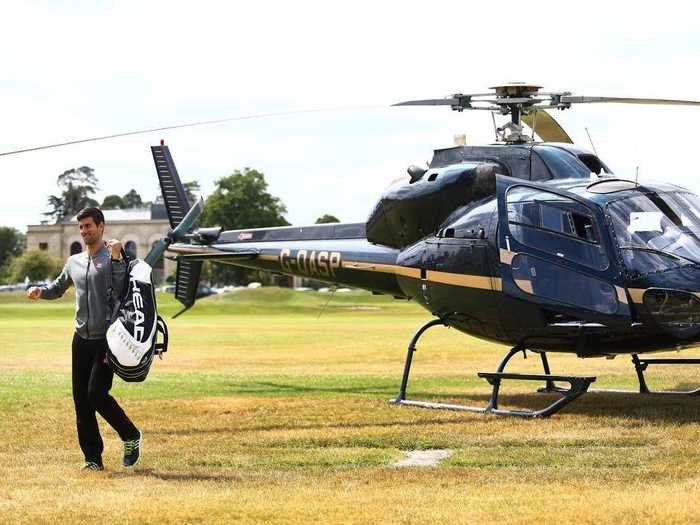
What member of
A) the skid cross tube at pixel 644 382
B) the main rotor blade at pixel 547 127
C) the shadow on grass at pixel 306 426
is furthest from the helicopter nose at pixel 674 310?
the main rotor blade at pixel 547 127

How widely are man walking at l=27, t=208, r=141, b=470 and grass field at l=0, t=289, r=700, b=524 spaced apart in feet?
1.08

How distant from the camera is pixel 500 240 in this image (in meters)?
13.5

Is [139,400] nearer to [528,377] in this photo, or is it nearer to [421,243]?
[421,243]

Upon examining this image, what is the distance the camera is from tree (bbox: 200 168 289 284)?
132500 millimetres

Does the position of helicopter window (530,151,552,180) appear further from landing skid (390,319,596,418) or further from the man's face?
the man's face

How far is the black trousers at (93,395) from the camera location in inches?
395

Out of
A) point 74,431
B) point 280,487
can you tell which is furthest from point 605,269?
point 74,431

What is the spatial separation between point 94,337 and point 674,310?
631 centimetres

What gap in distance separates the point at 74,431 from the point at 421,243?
5.13 meters

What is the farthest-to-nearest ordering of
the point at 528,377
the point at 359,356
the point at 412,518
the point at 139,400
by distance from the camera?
the point at 359,356 → the point at 139,400 → the point at 528,377 → the point at 412,518

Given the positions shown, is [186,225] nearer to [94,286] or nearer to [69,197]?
[94,286]

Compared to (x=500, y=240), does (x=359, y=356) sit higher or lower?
lower

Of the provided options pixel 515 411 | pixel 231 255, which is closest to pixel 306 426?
pixel 515 411

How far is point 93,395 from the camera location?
10008 millimetres
